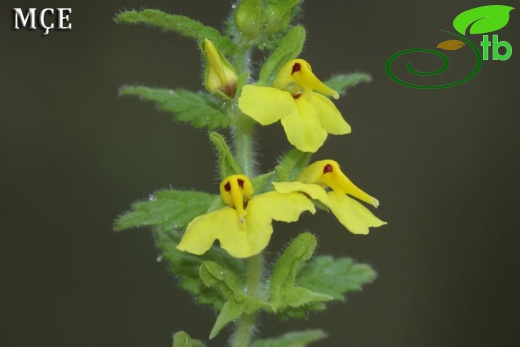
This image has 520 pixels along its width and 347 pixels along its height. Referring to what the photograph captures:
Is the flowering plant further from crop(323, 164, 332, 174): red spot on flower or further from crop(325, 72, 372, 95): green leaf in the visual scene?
crop(325, 72, 372, 95): green leaf

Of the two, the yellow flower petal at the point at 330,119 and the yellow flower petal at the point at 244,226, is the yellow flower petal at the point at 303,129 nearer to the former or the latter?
the yellow flower petal at the point at 330,119

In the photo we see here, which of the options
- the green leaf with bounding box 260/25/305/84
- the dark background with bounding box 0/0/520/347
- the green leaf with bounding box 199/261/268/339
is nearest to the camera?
the green leaf with bounding box 199/261/268/339

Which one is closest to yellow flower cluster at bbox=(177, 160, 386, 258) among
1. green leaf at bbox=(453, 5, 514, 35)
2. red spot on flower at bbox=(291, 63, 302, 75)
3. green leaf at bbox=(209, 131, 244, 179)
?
green leaf at bbox=(209, 131, 244, 179)

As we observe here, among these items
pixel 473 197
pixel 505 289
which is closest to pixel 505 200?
pixel 473 197

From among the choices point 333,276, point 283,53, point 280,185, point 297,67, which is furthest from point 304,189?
point 333,276

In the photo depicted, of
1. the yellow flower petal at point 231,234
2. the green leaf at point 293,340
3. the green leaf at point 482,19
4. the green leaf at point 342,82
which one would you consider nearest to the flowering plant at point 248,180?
the yellow flower petal at point 231,234

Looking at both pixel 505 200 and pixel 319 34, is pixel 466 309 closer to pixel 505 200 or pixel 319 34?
pixel 505 200
